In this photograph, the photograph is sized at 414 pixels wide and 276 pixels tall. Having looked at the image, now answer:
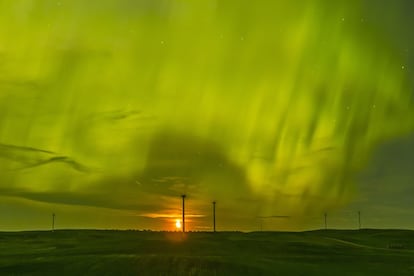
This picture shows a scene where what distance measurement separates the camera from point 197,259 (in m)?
75.8

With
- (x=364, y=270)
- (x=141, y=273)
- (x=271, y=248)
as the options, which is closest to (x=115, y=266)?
(x=141, y=273)

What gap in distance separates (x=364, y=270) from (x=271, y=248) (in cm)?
4889

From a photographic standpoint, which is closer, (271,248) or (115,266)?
(115,266)

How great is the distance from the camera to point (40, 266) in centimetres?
7600

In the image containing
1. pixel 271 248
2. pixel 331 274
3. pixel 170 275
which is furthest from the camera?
pixel 271 248

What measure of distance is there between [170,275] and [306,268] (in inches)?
865

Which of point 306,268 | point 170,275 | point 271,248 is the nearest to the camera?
point 170,275

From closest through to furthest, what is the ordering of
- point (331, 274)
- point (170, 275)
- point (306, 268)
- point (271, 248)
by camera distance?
point (170, 275) < point (331, 274) < point (306, 268) < point (271, 248)

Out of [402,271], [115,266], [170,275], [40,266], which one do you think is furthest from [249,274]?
[40,266]

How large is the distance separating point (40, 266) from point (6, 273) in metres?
7.70

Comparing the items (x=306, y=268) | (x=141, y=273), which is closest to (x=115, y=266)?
(x=141, y=273)

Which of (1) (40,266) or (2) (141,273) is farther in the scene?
(1) (40,266)

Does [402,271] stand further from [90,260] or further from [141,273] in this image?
[90,260]

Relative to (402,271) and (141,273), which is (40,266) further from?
(402,271)
